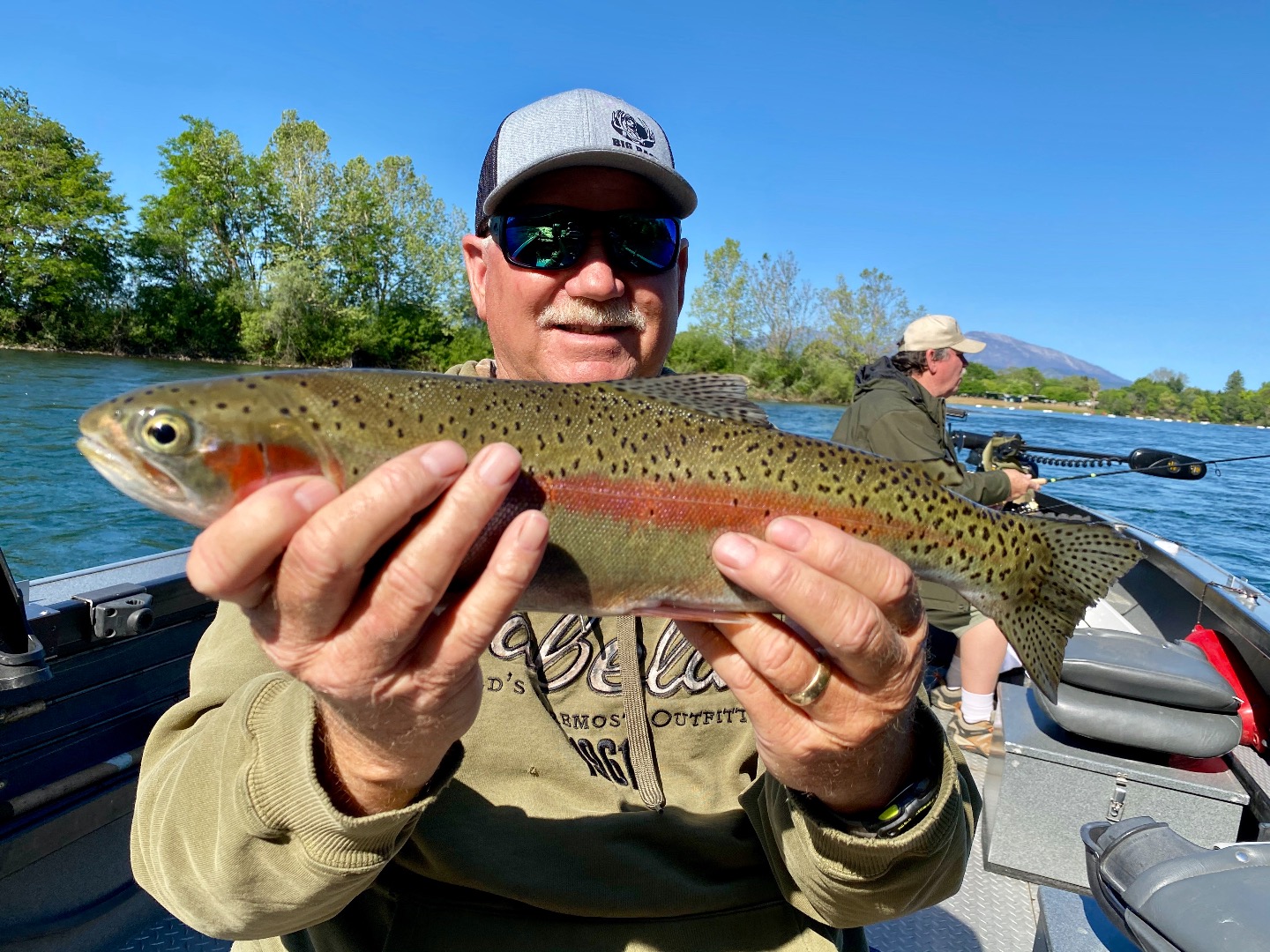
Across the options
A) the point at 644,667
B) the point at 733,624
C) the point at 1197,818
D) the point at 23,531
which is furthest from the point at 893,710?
the point at 23,531

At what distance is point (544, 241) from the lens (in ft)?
9.74

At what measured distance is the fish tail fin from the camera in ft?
7.94

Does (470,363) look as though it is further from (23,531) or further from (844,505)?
(23,531)

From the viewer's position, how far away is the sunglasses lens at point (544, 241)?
9.73ft

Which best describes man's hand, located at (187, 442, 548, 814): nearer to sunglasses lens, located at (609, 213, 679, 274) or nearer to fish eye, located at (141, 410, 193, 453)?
fish eye, located at (141, 410, 193, 453)

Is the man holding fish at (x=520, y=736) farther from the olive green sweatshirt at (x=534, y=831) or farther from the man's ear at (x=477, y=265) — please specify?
the man's ear at (x=477, y=265)

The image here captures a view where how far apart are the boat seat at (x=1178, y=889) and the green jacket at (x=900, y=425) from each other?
4238 millimetres

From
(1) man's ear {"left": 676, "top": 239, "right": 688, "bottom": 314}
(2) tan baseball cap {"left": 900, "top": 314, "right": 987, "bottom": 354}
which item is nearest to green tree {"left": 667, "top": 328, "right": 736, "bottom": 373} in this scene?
(2) tan baseball cap {"left": 900, "top": 314, "right": 987, "bottom": 354}

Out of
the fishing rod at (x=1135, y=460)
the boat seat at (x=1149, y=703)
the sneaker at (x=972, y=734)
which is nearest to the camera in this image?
the boat seat at (x=1149, y=703)

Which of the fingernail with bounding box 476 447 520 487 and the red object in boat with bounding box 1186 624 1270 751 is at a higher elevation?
the fingernail with bounding box 476 447 520 487

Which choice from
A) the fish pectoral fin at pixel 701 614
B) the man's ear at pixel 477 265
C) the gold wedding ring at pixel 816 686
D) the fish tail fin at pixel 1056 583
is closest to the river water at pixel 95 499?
the man's ear at pixel 477 265

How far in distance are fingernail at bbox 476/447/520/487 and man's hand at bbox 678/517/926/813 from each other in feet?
1.82

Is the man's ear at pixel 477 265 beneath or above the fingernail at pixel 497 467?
above

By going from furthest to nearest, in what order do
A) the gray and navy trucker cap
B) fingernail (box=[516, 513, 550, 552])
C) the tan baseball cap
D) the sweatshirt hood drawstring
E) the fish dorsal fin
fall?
the tan baseball cap < the gray and navy trucker cap < the sweatshirt hood drawstring < the fish dorsal fin < fingernail (box=[516, 513, 550, 552])
